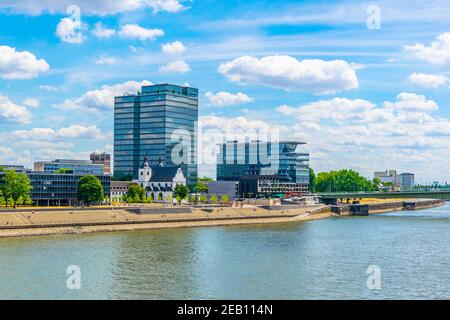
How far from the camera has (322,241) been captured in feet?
287

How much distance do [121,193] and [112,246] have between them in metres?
99.9

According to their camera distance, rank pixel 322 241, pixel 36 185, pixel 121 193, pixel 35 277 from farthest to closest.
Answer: pixel 121 193
pixel 36 185
pixel 322 241
pixel 35 277

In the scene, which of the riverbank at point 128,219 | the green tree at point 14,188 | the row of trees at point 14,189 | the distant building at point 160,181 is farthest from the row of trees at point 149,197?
the green tree at point 14,188

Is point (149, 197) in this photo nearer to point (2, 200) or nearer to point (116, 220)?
point (2, 200)

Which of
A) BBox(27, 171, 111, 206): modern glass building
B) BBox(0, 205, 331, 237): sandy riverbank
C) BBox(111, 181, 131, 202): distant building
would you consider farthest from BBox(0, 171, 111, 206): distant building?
BBox(0, 205, 331, 237): sandy riverbank

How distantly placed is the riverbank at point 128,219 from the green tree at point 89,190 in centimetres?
2454

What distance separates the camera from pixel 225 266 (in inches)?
2388

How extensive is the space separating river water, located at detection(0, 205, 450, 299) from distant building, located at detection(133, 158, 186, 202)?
91636mm

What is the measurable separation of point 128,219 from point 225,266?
48.8 m

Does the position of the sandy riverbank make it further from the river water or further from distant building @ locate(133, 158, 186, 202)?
distant building @ locate(133, 158, 186, 202)

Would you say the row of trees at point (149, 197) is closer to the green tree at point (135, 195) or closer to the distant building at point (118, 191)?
the green tree at point (135, 195)

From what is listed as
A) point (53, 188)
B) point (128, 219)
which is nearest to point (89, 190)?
point (53, 188)
